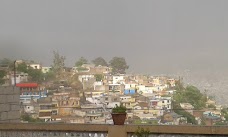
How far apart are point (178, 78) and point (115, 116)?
1736cm

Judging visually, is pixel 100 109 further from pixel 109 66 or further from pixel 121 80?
pixel 109 66

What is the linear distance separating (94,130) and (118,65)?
20470 mm

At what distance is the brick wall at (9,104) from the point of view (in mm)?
7316

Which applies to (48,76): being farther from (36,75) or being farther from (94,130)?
(94,130)

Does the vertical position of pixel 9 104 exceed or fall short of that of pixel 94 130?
it exceeds it

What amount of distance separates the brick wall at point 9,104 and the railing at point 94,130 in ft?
2.22

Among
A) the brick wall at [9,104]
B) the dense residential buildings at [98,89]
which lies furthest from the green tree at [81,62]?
Answer: the brick wall at [9,104]

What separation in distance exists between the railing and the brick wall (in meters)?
0.68

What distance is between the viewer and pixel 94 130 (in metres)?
6.01

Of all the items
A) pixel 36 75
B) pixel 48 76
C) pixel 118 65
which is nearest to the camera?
pixel 36 75

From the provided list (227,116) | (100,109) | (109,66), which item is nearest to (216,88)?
(109,66)

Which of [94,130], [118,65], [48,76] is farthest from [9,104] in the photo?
[118,65]

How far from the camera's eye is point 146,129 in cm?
552

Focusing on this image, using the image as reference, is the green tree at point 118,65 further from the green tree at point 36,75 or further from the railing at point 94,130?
the railing at point 94,130
